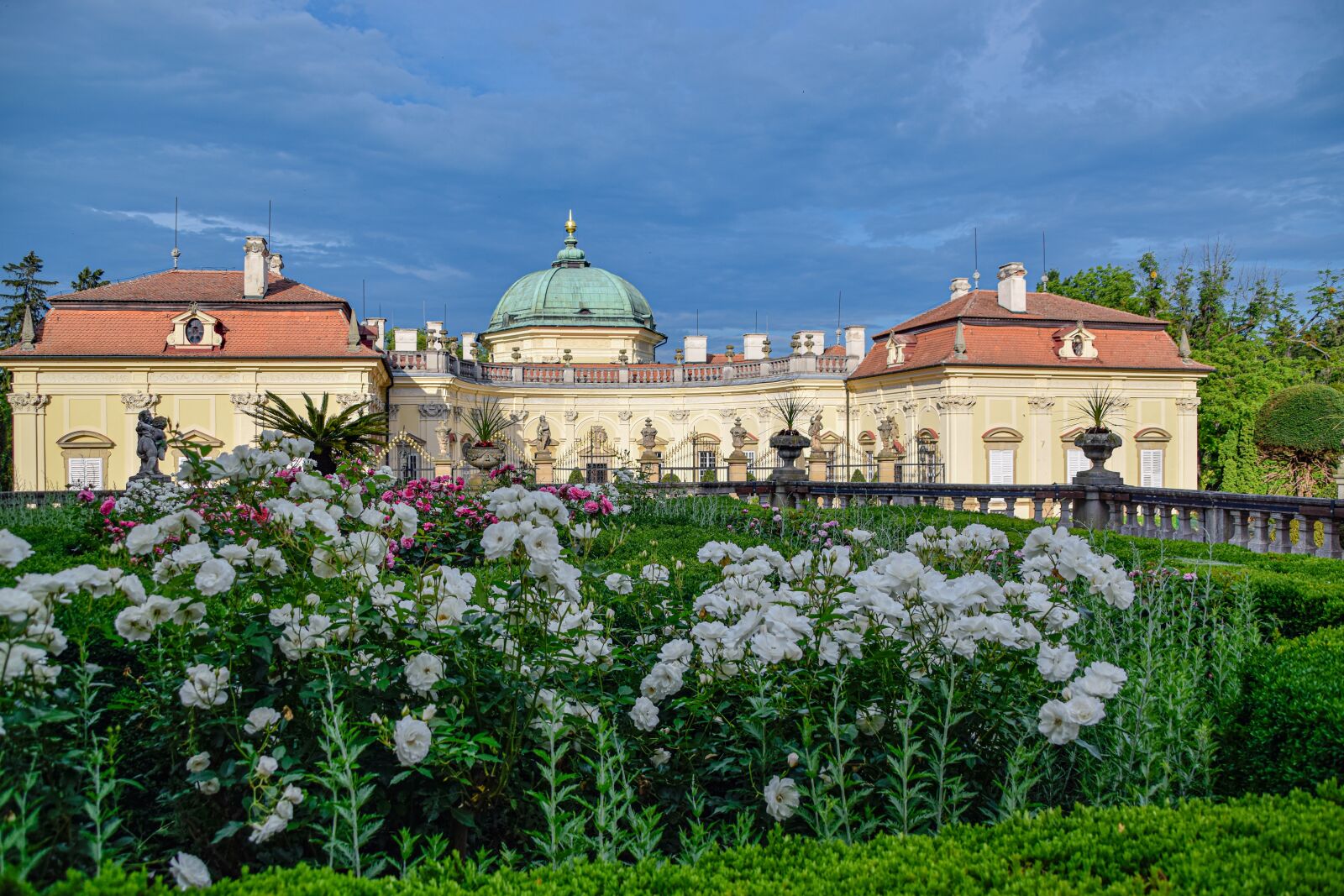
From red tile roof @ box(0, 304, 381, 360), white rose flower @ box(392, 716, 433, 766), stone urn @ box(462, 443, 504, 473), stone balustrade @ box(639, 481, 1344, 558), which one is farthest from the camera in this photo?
red tile roof @ box(0, 304, 381, 360)

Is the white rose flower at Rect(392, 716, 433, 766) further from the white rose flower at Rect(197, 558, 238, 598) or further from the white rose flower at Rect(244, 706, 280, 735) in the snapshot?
the white rose flower at Rect(197, 558, 238, 598)

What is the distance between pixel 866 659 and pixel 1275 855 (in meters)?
1.35

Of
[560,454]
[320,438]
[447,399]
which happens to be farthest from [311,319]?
[320,438]

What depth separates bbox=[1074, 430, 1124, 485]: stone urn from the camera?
45.8 ft

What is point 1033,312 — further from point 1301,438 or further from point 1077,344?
point 1301,438

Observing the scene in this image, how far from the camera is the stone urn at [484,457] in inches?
607

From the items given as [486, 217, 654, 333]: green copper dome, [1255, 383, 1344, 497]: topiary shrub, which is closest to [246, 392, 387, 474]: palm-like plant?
[1255, 383, 1344, 497]: topiary shrub

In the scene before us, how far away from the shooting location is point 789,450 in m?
18.1

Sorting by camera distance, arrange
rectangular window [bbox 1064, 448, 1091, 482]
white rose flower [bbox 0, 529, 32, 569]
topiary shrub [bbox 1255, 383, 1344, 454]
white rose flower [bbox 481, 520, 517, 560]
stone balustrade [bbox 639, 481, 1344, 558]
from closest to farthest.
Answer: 1. white rose flower [bbox 0, 529, 32, 569]
2. white rose flower [bbox 481, 520, 517, 560]
3. stone balustrade [bbox 639, 481, 1344, 558]
4. topiary shrub [bbox 1255, 383, 1344, 454]
5. rectangular window [bbox 1064, 448, 1091, 482]

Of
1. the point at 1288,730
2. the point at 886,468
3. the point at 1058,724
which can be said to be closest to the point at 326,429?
the point at 1058,724

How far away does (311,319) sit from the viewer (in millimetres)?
28859

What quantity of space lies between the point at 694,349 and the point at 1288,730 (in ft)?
123

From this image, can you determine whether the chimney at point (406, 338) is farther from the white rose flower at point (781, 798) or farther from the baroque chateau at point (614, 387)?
the white rose flower at point (781, 798)

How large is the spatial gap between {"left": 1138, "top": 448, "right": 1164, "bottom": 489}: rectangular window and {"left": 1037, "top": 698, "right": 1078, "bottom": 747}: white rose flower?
31.6 meters
